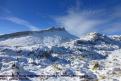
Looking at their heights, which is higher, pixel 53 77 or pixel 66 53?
pixel 66 53

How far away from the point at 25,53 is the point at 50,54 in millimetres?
7859

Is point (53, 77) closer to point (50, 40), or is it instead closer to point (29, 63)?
point (29, 63)

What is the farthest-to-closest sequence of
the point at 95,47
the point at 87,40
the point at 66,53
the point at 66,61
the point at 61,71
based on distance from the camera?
the point at 87,40, the point at 95,47, the point at 66,53, the point at 66,61, the point at 61,71

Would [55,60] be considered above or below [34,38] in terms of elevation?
below

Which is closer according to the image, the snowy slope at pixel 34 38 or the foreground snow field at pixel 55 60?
the foreground snow field at pixel 55 60

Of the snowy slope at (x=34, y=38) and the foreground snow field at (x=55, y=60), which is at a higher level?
the snowy slope at (x=34, y=38)

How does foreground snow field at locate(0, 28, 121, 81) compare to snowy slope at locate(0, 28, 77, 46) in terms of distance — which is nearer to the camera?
foreground snow field at locate(0, 28, 121, 81)

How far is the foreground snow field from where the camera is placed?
56.2 m

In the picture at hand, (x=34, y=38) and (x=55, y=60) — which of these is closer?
(x=55, y=60)

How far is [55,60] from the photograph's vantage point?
260 feet

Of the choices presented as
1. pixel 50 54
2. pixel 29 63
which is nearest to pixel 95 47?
pixel 50 54

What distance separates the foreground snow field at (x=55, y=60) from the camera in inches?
2212

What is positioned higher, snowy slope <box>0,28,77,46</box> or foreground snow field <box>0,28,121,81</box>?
snowy slope <box>0,28,77,46</box>

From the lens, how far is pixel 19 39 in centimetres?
12544
